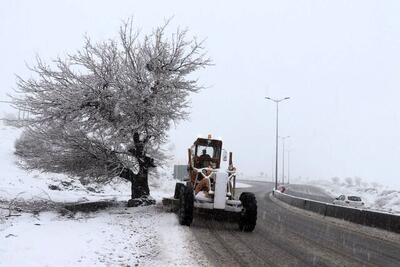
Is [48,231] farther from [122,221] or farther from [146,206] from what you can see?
[146,206]

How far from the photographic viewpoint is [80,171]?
20.9 meters

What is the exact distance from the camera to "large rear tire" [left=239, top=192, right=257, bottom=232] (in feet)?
48.7

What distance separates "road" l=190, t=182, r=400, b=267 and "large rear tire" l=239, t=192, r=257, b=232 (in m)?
0.31

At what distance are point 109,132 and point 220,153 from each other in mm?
5433

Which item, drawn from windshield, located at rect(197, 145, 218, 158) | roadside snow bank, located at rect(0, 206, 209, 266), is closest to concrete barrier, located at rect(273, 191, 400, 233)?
windshield, located at rect(197, 145, 218, 158)

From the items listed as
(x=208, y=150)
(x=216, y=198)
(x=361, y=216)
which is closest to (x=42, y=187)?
(x=208, y=150)

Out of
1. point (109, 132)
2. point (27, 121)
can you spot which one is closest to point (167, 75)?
point (109, 132)

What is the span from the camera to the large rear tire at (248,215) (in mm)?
14844

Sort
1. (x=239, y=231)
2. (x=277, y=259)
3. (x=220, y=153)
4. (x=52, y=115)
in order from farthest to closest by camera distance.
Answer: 1. (x=52, y=115)
2. (x=220, y=153)
3. (x=239, y=231)
4. (x=277, y=259)

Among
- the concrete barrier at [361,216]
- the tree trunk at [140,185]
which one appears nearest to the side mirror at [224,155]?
the tree trunk at [140,185]

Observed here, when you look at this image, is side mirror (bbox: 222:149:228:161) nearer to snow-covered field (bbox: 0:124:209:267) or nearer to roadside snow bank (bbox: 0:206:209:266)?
snow-covered field (bbox: 0:124:209:267)

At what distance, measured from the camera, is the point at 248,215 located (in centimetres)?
1490

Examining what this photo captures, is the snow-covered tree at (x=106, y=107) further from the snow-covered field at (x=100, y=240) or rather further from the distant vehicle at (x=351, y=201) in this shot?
the distant vehicle at (x=351, y=201)

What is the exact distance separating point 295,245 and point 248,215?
261 centimetres
